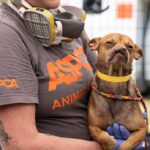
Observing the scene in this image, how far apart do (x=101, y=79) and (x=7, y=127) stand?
2.39ft

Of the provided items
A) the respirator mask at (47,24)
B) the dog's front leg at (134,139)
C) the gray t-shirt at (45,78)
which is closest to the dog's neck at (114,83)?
the gray t-shirt at (45,78)

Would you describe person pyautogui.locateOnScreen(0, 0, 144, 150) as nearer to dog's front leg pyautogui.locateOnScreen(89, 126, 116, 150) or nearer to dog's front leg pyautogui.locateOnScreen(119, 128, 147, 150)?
dog's front leg pyautogui.locateOnScreen(89, 126, 116, 150)

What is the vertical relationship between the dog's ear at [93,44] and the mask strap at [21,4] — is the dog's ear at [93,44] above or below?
below

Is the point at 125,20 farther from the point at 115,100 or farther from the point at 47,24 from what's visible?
the point at 47,24

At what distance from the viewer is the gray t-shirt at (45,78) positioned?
7.78ft

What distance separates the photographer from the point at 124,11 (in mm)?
8227

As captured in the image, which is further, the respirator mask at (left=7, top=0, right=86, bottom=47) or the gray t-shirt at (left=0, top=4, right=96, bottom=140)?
the respirator mask at (left=7, top=0, right=86, bottom=47)

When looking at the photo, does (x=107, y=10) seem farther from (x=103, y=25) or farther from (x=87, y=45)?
(x=87, y=45)

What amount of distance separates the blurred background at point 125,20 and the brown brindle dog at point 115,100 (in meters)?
5.17

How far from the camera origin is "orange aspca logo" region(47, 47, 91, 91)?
8.28 ft

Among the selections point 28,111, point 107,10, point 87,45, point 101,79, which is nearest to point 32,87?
point 28,111

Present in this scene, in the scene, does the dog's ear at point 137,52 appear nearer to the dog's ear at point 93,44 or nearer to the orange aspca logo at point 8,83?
the dog's ear at point 93,44

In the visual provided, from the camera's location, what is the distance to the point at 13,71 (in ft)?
A: 7.79

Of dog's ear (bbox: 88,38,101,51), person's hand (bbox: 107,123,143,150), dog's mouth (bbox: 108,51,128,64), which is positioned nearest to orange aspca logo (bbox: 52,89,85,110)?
person's hand (bbox: 107,123,143,150)
